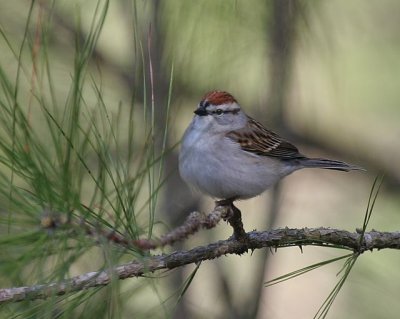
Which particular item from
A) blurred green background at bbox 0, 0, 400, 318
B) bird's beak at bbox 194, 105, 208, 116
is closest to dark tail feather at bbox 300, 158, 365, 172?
blurred green background at bbox 0, 0, 400, 318

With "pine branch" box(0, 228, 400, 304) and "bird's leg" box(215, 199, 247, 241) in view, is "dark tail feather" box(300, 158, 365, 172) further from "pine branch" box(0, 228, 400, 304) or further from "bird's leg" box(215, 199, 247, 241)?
"bird's leg" box(215, 199, 247, 241)

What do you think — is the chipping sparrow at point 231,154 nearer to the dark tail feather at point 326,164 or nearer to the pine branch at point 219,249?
the dark tail feather at point 326,164

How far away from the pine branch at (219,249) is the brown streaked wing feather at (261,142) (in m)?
0.85

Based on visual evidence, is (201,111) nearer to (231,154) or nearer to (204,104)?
(204,104)

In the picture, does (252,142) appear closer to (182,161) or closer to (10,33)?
(182,161)

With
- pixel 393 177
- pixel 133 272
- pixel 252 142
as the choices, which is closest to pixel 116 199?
pixel 133 272

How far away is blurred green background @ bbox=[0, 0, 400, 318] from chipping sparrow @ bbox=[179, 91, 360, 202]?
94mm

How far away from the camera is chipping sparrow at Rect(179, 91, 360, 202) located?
2104 mm

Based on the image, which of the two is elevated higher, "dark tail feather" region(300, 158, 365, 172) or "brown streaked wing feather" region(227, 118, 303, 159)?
"brown streaked wing feather" region(227, 118, 303, 159)

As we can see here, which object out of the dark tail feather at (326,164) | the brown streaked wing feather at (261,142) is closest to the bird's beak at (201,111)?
the brown streaked wing feather at (261,142)

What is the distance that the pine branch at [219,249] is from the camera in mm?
1219

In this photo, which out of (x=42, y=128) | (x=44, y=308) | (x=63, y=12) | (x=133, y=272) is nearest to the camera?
(x=44, y=308)

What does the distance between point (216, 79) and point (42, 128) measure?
551mm

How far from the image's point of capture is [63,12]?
106 inches
